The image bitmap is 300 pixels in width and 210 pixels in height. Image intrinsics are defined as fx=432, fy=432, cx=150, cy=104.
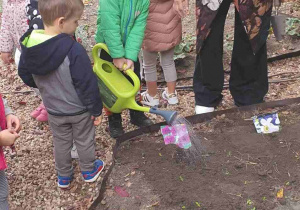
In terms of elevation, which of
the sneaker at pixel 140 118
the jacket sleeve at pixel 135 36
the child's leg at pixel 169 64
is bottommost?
the sneaker at pixel 140 118

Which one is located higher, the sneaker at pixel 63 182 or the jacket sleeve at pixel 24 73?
the jacket sleeve at pixel 24 73

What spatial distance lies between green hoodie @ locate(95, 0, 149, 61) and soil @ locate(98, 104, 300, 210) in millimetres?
689

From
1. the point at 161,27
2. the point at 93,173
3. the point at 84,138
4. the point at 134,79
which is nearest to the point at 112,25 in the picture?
the point at 134,79

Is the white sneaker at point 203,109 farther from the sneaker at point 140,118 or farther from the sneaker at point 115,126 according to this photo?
the sneaker at point 115,126

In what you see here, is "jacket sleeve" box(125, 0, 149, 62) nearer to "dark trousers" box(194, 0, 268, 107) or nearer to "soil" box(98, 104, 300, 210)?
"dark trousers" box(194, 0, 268, 107)

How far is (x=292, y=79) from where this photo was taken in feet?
13.2

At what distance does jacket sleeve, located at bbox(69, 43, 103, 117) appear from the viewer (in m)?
2.36

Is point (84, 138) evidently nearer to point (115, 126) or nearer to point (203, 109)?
point (115, 126)

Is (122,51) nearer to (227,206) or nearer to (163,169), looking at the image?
(163,169)

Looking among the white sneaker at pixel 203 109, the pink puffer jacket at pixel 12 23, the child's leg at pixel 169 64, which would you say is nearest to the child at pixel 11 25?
the pink puffer jacket at pixel 12 23

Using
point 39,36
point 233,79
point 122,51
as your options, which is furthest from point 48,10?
point 233,79

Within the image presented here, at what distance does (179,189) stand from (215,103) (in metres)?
1.04

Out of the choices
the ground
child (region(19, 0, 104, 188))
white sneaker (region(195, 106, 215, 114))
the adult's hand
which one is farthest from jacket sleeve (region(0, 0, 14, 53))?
white sneaker (region(195, 106, 215, 114))

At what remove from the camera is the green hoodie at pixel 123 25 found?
2818 millimetres
